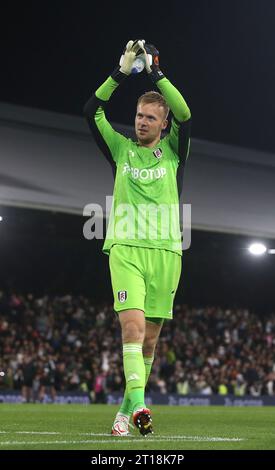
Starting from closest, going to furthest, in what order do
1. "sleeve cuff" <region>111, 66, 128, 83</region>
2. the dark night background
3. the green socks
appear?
the green socks
"sleeve cuff" <region>111, 66, 128, 83</region>
the dark night background

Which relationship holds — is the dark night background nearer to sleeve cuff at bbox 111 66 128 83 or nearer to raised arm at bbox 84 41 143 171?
raised arm at bbox 84 41 143 171

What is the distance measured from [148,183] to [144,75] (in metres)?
17.6

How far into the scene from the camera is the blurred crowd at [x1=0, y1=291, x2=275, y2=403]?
2733cm

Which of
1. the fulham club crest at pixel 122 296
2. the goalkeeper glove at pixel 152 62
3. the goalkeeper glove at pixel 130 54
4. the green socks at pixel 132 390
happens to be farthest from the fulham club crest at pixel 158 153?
the green socks at pixel 132 390

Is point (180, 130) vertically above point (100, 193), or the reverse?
point (100, 193)

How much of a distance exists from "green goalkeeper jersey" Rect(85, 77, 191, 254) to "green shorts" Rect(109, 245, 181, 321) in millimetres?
70

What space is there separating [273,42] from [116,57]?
449cm

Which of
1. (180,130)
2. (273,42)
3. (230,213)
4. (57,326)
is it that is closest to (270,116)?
(273,42)

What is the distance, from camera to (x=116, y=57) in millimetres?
25953

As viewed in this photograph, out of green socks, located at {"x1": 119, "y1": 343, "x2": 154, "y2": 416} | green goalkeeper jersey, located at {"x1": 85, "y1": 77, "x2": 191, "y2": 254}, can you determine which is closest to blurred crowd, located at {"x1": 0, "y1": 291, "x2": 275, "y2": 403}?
green socks, located at {"x1": 119, "y1": 343, "x2": 154, "y2": 416}

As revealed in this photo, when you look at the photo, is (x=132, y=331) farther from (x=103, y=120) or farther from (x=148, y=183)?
(x=103, y=120)

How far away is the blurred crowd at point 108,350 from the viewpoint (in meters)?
27.3

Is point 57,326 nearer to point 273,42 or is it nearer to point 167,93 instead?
point 273,42

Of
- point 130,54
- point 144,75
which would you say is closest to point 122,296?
Answer: point 130,54
